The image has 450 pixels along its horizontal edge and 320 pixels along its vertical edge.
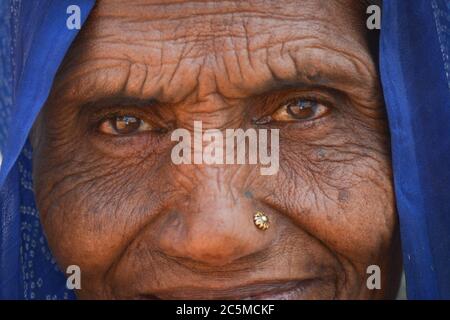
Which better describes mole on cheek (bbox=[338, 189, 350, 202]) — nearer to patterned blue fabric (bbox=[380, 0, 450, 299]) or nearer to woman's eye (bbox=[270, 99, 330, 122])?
patterned blue fabric (bbox=[380, 0, 450, 299])

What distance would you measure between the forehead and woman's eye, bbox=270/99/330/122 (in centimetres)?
11

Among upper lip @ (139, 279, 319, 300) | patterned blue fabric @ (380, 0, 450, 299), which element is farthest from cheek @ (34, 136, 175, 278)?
patterned blue fabric @ (380, 0, 450, 299)

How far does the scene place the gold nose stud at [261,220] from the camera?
275 cm

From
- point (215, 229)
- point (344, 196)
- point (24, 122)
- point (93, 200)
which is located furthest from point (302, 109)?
point (24, 122)

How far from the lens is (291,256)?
2.82m

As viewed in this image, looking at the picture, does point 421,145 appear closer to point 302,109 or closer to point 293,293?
point 302,109

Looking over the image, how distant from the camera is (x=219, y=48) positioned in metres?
2.74

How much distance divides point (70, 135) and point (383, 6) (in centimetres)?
99

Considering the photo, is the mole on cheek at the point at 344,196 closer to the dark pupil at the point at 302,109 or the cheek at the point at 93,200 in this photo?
the dark pupil at the point at 302,109

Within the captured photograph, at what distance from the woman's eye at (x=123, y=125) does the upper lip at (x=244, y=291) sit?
0.48 meters

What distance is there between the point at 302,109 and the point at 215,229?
46cm

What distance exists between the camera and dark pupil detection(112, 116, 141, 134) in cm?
Answer: 291
